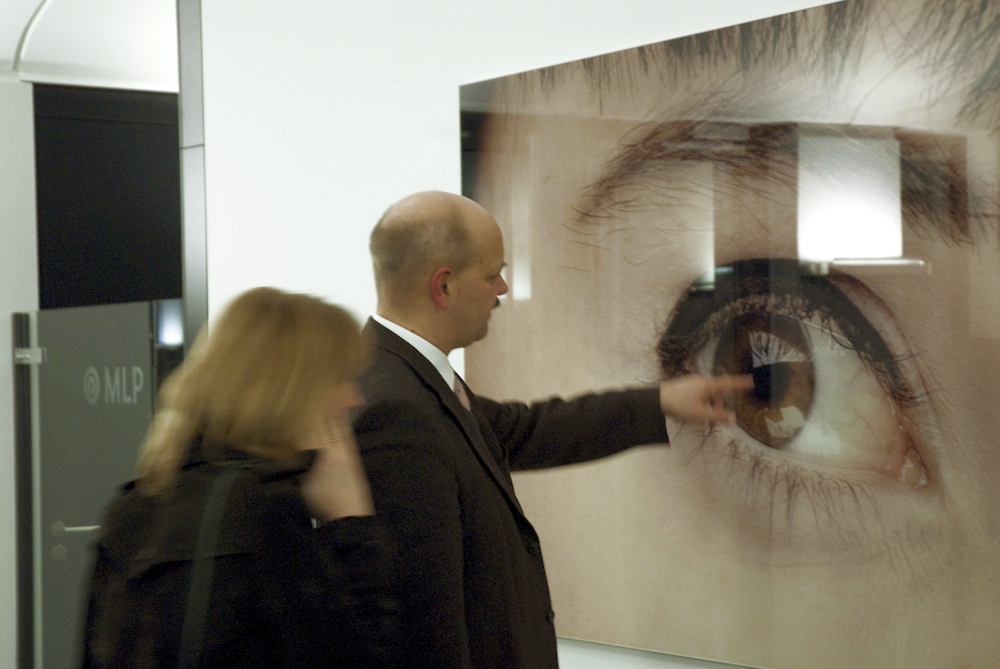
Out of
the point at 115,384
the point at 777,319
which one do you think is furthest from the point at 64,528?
the point at 777,319

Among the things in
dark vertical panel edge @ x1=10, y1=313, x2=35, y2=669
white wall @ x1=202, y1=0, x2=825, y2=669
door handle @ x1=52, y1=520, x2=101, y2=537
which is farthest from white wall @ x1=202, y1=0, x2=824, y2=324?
dark vertical panel edge @ x1=10, y1=313, x2=35, y2=669

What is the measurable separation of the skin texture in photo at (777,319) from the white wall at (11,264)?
2.52 metres

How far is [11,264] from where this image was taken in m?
3.78

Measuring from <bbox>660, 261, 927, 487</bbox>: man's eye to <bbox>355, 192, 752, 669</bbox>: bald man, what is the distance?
7 cm

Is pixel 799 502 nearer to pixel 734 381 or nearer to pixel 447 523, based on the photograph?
pixel 734 381

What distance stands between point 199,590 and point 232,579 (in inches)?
1.6

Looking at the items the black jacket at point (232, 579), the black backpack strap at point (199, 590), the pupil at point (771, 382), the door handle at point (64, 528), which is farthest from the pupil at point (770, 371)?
the door handle at point (64, 528)

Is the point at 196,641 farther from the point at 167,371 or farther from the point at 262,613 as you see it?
the point at 167,371

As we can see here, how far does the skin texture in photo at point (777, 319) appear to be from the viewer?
155 centimetres

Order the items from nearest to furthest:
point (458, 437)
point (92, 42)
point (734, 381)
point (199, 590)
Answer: point (199, 590) → point (458, 437) → point (734, 381) → point (92, 42)

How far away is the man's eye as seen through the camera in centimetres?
163

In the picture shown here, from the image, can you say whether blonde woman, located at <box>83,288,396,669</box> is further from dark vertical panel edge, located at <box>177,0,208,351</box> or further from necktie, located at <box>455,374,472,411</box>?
dark vertical panel edge, located at <box>177,0,208,351</box>

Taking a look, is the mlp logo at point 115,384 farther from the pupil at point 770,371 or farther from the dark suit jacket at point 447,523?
the pupil at point 770,371

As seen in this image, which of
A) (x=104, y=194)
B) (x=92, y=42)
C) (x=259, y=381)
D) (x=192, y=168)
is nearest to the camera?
(x=259, y=381)
